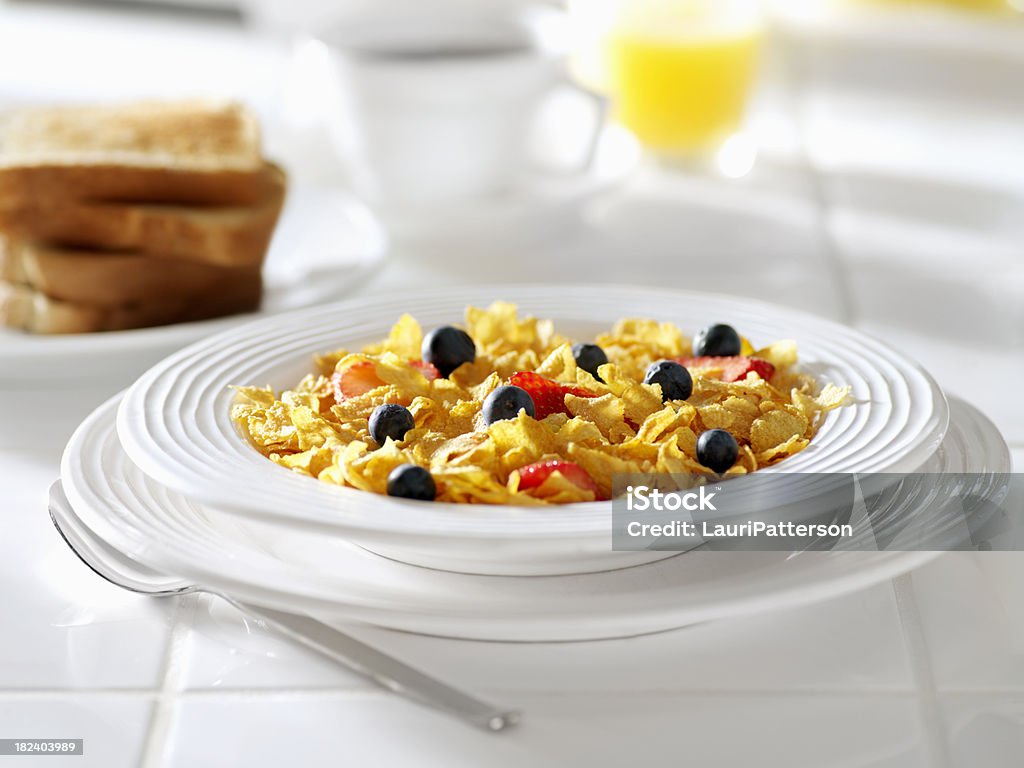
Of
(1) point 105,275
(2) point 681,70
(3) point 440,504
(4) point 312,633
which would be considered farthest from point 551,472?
(2) point 681,70

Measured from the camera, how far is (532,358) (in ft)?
3.58

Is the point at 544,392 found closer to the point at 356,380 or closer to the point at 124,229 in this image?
the point at 356,380

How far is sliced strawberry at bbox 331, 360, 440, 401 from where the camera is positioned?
1031 millimetres

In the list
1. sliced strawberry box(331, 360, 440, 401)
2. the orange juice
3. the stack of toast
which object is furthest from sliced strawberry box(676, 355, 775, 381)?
the orange juice

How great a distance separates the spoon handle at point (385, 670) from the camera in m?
0.78

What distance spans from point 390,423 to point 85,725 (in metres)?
0.27

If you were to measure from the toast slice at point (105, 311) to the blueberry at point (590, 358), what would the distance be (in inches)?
21.9

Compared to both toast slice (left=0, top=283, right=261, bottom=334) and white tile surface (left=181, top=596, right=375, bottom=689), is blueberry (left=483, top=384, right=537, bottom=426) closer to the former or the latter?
white tile surface (left=181, top=596, right=375, bottom=689)

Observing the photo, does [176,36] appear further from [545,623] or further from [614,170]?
[545,623]

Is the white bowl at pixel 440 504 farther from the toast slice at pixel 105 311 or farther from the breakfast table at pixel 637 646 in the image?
the toast slice at pixel 105 311

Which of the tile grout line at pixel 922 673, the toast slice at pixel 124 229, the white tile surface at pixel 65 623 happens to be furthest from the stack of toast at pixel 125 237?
the tile grout line at pixel 922 673

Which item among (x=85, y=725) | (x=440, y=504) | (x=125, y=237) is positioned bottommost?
(x=85, y=725)

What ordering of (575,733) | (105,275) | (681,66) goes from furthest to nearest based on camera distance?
(681,66) < (105,275) < (575,733)

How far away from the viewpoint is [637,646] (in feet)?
2.84
